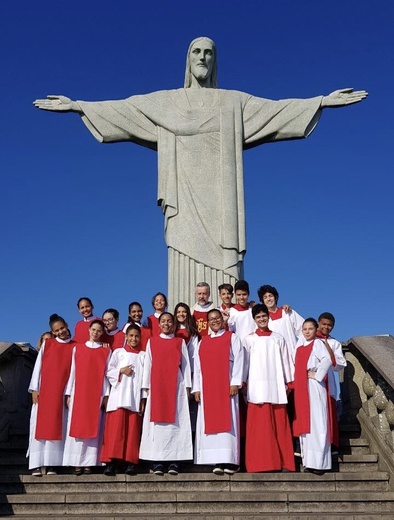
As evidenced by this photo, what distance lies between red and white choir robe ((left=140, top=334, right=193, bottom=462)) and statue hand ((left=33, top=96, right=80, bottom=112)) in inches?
198

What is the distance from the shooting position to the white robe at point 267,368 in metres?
7.57

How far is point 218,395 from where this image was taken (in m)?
7.55

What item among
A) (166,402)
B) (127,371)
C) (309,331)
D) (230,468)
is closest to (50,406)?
Result: (127,371)

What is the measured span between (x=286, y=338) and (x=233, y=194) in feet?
10.8

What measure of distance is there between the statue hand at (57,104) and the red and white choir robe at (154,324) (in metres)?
4.17

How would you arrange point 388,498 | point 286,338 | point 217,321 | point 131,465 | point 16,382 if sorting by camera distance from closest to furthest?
point 388,498
point 131,465
point 217,321
point 286,338
point 16,382

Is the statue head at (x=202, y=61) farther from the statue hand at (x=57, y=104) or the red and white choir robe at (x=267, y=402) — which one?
the red and white choir robe at (x=267, y=402)

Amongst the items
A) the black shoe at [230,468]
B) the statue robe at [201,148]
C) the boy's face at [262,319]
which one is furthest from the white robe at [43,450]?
the statue robe at [201,148]

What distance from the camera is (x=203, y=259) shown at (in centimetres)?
1070

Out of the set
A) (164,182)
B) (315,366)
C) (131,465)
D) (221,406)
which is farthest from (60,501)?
(164,182)

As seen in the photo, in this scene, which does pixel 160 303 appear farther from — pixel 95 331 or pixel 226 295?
pixel 95 331

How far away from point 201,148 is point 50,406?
524 centimetres

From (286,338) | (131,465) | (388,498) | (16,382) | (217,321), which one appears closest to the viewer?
(388,498)

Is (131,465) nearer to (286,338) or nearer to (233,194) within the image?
(286,338)
